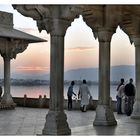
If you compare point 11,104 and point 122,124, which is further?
point 11,104

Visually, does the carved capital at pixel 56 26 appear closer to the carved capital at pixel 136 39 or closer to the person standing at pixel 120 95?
the carved capital at pixel 136 39

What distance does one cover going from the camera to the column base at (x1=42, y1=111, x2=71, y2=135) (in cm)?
988

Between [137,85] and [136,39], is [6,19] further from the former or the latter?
[137,85]

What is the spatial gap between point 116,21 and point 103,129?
113 inches

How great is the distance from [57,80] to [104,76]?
8.15 feet

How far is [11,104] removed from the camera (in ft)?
64.0

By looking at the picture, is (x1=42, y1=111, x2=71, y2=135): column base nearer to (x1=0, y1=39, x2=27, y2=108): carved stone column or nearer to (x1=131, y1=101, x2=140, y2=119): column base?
(x1=131, y1=101, x2=140, y2=119): column base

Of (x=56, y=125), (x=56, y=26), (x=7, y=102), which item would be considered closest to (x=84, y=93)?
(x=7, y=102)

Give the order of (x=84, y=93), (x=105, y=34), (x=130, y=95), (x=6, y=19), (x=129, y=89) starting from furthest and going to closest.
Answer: (x=6, y=19) → (x=84, y=93) → (x=130, y=95) → (x=129, y=89) → (x=105, y=34)

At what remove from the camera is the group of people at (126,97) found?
15636 millimetres

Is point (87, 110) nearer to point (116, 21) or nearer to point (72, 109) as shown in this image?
point (72, 109)

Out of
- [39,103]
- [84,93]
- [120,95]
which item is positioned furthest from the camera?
[39,103]

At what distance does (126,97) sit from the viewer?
16031 millimetres

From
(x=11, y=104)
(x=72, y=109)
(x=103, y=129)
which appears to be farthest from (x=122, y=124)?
(x=11, y=104)
